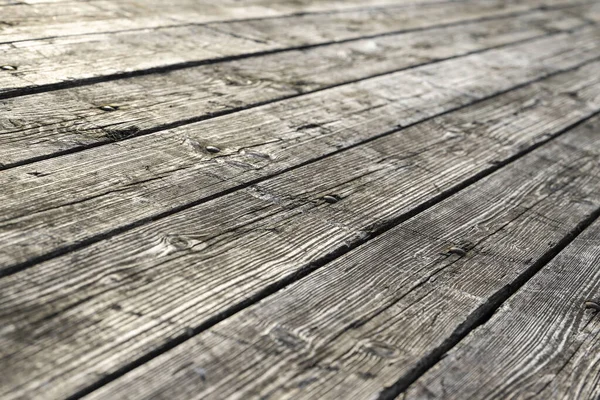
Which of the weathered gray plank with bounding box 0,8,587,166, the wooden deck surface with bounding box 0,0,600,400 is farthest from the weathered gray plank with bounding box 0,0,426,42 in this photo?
the weathered gray plank with bounding box 0,8,587,166

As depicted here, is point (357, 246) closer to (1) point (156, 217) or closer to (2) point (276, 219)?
(2) point (276, 219)

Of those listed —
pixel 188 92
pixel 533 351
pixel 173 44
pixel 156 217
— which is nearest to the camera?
pixel 533 351

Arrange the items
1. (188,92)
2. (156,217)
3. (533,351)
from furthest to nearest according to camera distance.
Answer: (188,92), (156,217), (533,351)

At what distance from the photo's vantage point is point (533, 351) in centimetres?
113

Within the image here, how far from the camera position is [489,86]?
2396 millimetres

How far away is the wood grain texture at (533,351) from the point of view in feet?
3.39

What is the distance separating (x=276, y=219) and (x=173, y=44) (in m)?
1.02

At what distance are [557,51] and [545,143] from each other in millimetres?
1211

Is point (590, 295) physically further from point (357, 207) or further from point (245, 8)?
point (245, 8)

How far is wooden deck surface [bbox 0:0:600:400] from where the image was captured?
997 millimetres

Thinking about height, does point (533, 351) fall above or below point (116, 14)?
below

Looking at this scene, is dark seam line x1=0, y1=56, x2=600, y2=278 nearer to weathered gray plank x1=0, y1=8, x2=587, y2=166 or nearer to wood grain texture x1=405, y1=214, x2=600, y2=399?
weathered gray plank x1=0, y1=8, x2=587, y2=166

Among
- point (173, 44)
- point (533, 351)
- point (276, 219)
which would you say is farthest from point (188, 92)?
point (533, 351)

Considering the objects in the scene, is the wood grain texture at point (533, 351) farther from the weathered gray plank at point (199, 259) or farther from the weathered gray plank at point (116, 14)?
the weathered gray plank at point (116, 14)
